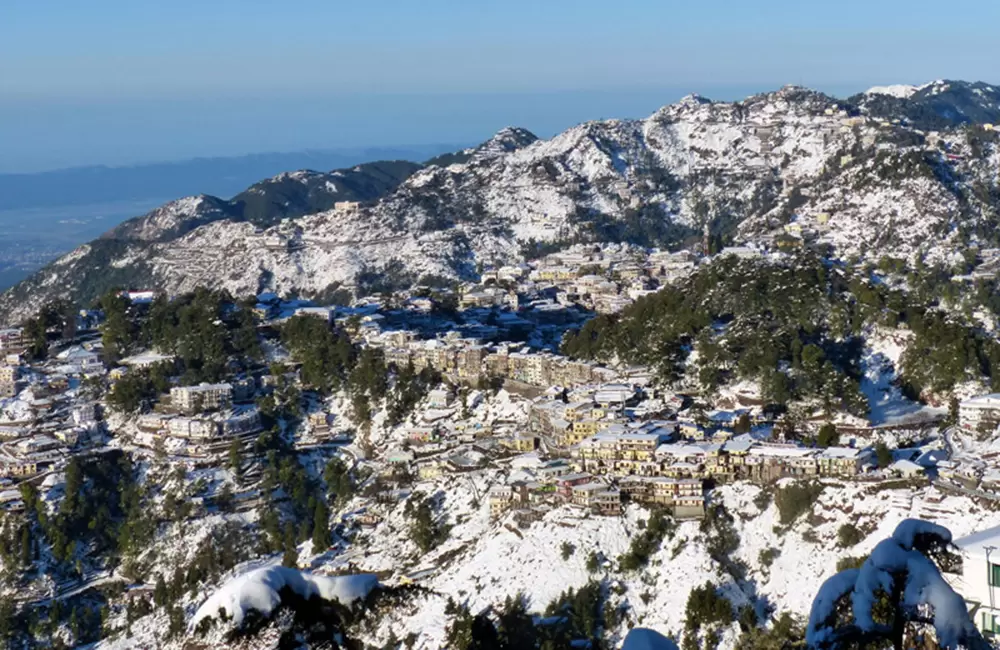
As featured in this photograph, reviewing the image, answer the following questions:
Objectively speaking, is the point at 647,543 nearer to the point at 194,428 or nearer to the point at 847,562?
the point at 847,562

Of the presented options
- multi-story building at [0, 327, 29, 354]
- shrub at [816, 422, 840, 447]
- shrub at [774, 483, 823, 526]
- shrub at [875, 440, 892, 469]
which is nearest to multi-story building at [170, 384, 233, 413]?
multi-story building at [0, 327, 29, 354]

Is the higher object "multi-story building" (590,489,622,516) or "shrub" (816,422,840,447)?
"shrub" (816,422,840,447)

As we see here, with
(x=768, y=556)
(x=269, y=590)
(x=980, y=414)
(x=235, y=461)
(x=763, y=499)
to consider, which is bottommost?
(x=235, y=461)

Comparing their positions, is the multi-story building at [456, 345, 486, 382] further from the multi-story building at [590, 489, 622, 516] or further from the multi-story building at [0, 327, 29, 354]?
the multi-story building at [0, 327, 29, 354]

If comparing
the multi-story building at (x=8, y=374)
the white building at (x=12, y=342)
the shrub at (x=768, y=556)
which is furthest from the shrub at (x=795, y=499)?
the white building at (x=12, y=342)

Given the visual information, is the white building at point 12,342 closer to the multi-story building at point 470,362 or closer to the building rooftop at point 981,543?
the multi-story building at point 470,362

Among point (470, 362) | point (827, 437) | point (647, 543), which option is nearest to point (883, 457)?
point (827, 437)
